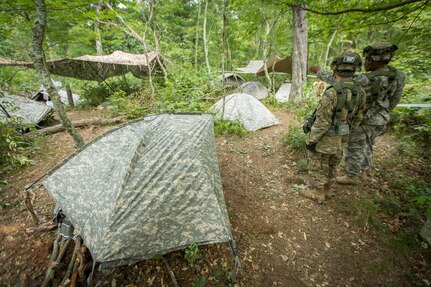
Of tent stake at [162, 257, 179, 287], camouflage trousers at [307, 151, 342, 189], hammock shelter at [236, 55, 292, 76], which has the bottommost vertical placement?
tent stake at [162, 257, 179, 287]

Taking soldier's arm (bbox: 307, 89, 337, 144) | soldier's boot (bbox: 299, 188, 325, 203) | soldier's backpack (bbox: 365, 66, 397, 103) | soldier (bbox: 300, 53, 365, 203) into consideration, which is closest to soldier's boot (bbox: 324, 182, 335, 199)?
soldier (bbox: 300, 53, 365, 203)

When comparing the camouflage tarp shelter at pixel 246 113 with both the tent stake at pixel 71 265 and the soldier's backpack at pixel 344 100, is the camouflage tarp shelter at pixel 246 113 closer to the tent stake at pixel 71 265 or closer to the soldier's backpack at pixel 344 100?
the soldier's backpack at pixel 344 100

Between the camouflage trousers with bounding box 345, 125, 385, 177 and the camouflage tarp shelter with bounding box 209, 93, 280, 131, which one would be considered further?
the camouflage tarp shelter with bounding box 209, 93, 280, 131

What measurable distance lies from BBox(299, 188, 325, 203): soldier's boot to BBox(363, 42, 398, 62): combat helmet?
2.18 meters

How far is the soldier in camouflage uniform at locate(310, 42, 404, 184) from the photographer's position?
286 cm

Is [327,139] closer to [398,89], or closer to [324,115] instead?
[324,115]

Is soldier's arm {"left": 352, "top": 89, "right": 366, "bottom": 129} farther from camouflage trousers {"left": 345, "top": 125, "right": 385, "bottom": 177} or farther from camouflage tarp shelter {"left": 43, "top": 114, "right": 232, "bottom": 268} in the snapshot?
camouflage tarp shelter {"left": 43, "top": 114, "right": 232, "bottom": 268}

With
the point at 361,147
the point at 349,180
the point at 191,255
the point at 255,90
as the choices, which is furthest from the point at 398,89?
the point at 255,90

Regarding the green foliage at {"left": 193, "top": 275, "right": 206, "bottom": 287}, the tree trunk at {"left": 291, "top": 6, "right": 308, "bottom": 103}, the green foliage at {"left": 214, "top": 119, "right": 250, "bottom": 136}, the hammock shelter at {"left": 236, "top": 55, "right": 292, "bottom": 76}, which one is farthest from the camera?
the hammock shelter at {"left": 236, "top": 55, "right": 292, "bottom": 76}

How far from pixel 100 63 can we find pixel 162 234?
826cm

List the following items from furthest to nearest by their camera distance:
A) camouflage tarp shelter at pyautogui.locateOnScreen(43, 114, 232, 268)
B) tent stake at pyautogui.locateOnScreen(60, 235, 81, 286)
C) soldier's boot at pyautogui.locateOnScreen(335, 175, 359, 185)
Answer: soldier's boot at pyautogui.locateOnScreen(335, 175, 359, 185) < tent stake at pyautogui.locateOnScreen(60, 235, 81, 286) < camouflage tarp shelter at pyautogui.locateOnScreen(43, 114, 232, 268)

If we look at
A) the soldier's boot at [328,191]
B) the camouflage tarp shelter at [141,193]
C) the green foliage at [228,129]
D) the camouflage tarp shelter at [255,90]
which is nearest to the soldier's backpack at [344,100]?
the soldier's boot at [328,191]

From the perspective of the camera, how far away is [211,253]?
2473mm

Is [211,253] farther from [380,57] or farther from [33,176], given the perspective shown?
[33,176]
